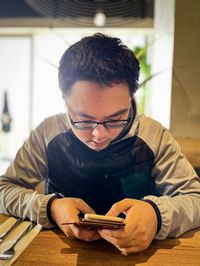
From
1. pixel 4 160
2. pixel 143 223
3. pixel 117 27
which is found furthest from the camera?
pixel 4 160

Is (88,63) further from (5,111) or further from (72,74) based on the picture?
(5,111)

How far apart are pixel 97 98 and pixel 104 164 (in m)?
0.27

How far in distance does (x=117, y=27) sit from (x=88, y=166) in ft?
9.43

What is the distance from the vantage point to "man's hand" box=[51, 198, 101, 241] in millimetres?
714

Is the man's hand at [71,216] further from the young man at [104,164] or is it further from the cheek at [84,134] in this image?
the cheek at [84,134]

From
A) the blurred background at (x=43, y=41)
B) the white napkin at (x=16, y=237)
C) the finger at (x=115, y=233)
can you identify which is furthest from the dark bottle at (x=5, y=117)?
the finger at (x=115, y=233)

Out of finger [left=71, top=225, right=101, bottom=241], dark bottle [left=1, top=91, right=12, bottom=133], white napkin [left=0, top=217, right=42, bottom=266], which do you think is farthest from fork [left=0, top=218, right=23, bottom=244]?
dark bottle [left=1, top=91, right=12, bottom=133]

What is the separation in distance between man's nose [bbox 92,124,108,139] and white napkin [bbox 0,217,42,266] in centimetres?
24

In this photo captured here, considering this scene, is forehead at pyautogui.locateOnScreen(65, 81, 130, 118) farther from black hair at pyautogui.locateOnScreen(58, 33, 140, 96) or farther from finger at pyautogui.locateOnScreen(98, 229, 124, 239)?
finger at pyautogui.locateOnScreen(98, 229, 124, 239)

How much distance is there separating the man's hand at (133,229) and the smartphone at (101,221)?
14 mm

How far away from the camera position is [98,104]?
0.75 meters

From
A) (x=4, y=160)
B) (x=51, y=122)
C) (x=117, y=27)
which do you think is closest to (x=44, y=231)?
(x=51, y=122)

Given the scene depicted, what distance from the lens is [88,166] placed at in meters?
0.97

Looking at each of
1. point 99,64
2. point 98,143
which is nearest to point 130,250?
point 98,143
